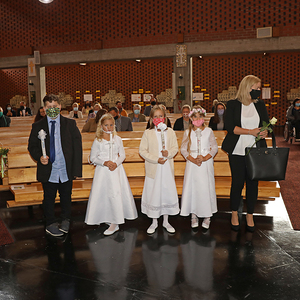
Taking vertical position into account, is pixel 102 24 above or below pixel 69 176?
above

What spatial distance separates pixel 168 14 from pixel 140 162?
10.9 meters

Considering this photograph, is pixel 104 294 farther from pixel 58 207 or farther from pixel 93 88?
pixel 93 88

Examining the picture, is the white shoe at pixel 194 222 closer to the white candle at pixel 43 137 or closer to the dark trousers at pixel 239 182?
the dark trousers at pixel 239 182

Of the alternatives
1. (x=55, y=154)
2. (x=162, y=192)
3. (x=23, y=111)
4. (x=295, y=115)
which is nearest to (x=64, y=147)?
(x=55, y=154)

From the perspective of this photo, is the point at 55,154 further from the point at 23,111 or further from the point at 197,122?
the point at 23,111

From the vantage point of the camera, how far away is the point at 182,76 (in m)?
14.4

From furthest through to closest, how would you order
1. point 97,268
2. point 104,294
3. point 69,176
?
point 69,176 < point 97,268 < point 104,294

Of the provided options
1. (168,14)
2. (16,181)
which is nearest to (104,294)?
(16,181)

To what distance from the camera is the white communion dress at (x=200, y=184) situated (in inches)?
152

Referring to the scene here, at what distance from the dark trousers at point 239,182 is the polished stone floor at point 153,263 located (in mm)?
357

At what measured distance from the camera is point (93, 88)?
21812mm

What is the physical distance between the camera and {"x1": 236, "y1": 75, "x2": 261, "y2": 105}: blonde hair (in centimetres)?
355

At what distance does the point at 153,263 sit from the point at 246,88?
1979mm

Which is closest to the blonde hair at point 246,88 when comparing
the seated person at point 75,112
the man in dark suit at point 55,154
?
the man in dark suit at point 55,154
